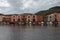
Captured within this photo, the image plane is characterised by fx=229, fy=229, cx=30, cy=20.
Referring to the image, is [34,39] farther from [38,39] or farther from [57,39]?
[57,39]

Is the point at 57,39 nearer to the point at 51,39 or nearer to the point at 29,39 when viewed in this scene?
the point at 51,39

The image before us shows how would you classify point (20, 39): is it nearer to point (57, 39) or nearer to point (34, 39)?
point (34, 39)

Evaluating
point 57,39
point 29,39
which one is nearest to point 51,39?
point 57,39

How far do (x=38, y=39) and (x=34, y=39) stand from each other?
0.99 meters

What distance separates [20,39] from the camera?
54.8m

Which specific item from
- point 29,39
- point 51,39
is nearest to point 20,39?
point 29,39

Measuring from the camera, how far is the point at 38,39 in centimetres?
5481

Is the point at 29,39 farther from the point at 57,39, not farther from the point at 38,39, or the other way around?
the point at 57,39

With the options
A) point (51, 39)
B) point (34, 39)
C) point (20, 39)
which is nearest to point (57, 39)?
point (51, 39)

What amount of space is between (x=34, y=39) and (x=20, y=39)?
3375mm

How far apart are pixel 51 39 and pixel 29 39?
5282mm

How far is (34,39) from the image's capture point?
181ft

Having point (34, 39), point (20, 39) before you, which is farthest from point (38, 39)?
point (20, 39)

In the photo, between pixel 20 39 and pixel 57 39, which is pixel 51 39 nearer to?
pixel 57 39
